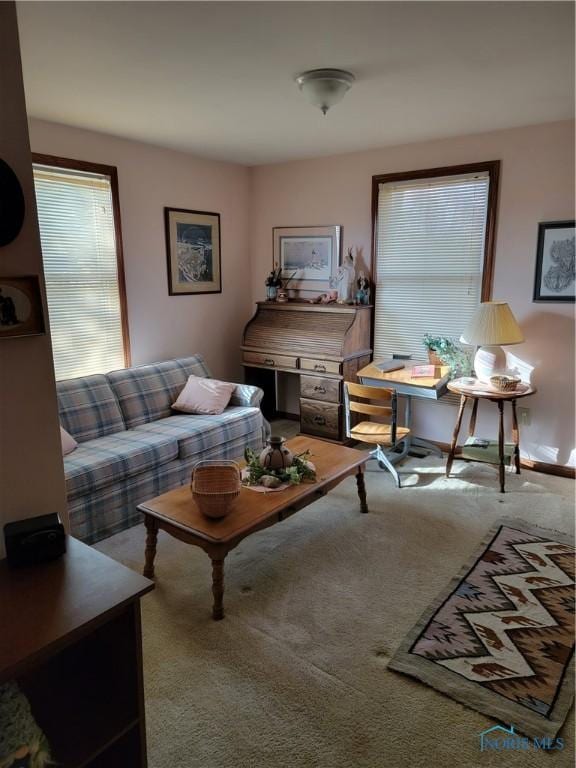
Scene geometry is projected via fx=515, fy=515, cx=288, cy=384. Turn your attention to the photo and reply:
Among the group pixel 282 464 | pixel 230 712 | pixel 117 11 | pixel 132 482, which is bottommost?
pixel 230 712

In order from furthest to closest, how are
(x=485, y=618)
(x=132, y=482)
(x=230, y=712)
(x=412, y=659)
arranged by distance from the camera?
1. (x=132, y=482)
2. (x=485, y=618)
3. (x=412, y=659)
4. (x=230, y=712)

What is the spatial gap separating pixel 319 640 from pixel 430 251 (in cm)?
303

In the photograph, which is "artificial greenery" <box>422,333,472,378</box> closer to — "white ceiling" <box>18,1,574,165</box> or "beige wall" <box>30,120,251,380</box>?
"white ceiling" <box>18,1,574,165</box>

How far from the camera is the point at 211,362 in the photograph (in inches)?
190

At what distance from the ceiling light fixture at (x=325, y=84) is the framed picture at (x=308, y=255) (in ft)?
6.23

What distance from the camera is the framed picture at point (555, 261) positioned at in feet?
11.3

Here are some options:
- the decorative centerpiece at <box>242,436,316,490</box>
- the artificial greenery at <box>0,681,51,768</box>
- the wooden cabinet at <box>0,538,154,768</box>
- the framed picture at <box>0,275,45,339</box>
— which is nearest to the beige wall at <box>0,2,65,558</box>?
the framed picture at <box>0,275,45,339</box>

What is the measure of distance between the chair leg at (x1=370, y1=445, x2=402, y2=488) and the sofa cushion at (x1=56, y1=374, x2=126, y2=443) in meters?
1.80

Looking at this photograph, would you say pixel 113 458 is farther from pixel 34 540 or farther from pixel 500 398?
pixel 500 398

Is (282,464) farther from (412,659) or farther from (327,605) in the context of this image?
(412,659)

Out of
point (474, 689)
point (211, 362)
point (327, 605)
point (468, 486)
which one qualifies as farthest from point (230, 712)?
point (211, 362)

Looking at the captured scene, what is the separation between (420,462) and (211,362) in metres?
2.10

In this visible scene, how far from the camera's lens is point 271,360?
4535 millimetres

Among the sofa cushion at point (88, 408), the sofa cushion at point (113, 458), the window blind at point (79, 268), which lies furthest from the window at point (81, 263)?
the sofa cushion at point (113, 458)
